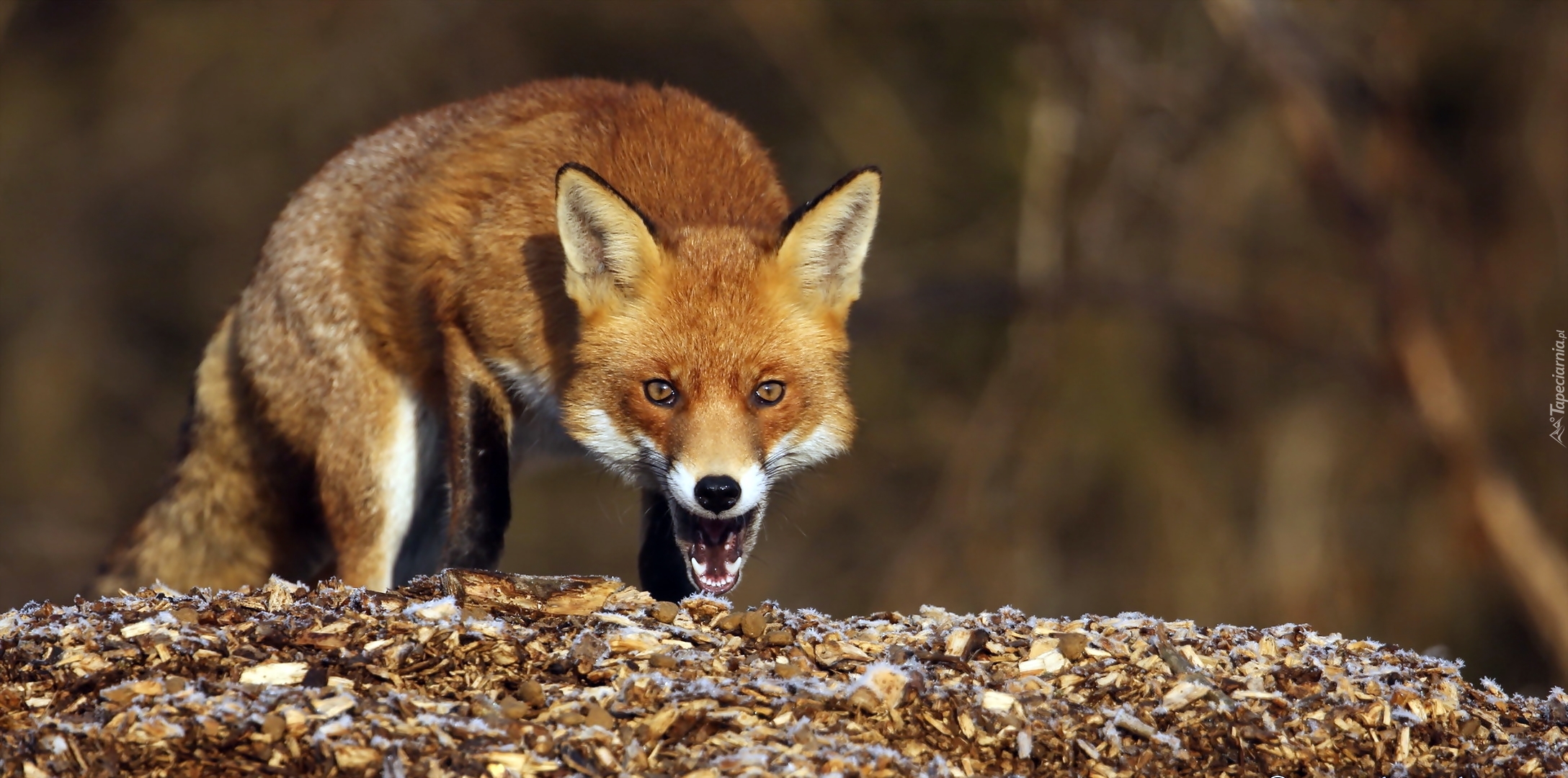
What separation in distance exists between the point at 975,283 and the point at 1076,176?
126cm

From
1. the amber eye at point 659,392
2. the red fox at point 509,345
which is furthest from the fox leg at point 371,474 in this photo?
the amber eye at point 659,392

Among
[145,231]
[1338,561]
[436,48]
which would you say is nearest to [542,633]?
[1338,561]

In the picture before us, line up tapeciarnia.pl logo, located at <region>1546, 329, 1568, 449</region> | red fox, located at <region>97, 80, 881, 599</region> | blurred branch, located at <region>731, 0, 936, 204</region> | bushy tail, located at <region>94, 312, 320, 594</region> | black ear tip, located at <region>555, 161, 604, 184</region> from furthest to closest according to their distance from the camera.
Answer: blurred branch, located at <region>731, 0, 936, 204</region>, tapeciarnia.pl logo, located at <region>1546, 329, 1568, 449</region>, bushy tail, located at <region>94, 312, 320, 594</region>, red fox, located at <region>97, 80, 881, 599</region>, black ear tip, located at <region>555, 161, 604, 184</region>

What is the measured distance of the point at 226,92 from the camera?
1470 centimetres

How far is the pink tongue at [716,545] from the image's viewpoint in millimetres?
4961

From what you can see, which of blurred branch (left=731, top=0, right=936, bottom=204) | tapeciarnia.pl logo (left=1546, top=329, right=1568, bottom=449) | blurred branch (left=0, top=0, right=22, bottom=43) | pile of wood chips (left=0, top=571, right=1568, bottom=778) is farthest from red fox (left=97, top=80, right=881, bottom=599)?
blurred branch (left=0, top=0, right=22, bottom=43)

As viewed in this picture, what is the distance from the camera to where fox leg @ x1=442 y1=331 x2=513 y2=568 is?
5.54m

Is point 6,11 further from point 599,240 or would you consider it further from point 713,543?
point 713,543

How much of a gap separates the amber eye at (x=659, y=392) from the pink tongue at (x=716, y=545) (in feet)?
1.34

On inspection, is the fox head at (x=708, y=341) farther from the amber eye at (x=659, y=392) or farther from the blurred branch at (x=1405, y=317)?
the blurred branch at (x=1405, y=317)

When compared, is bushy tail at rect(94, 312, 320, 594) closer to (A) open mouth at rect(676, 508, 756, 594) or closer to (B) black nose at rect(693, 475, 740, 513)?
(A) open mouth at rect(676, 508, 756, 594)

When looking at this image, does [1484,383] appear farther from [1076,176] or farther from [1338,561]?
[1076,176]

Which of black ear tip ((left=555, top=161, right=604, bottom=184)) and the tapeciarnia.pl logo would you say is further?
the tapeciarnia.pl logo

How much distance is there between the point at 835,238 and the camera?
17.4 feet
